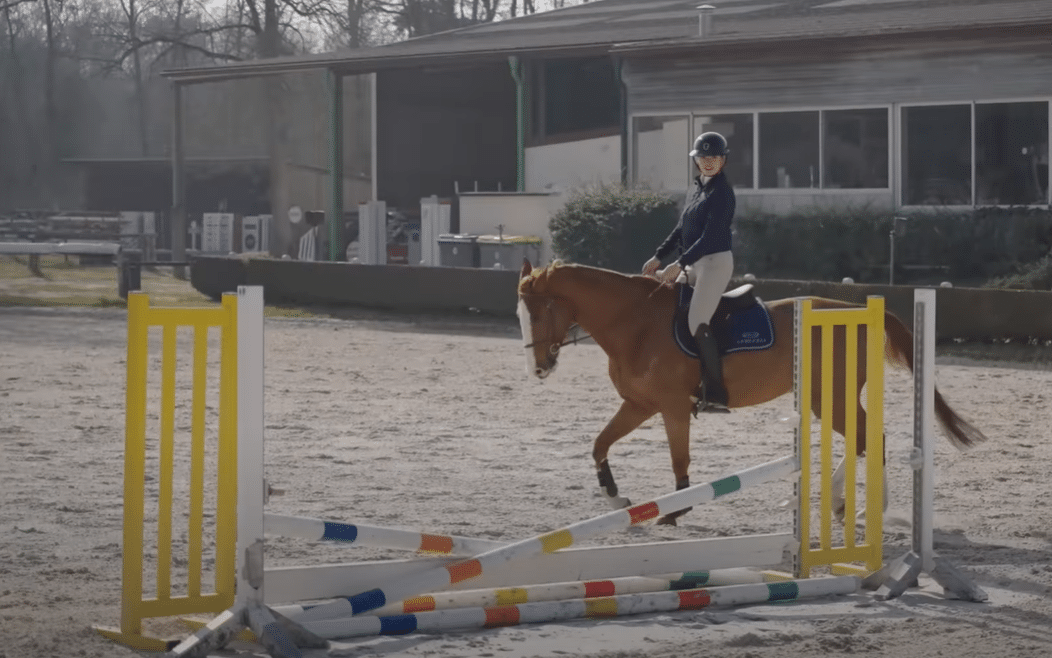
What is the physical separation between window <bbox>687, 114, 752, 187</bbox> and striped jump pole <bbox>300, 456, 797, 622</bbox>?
20.2 meters

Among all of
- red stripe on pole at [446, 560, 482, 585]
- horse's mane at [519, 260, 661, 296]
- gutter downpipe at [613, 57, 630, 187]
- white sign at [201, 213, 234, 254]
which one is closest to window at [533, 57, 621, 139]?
gutter downpipe at [613, 57, 630, 187]

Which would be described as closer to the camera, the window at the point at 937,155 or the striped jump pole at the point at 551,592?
the striped jump pole at the point at 551,592

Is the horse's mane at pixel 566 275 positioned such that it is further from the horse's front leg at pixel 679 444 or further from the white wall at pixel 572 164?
the white wall at pixel 572 164

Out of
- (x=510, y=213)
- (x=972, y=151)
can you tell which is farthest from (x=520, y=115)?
(x=972, y=151)

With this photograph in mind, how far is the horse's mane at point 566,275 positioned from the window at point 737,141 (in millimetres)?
18053

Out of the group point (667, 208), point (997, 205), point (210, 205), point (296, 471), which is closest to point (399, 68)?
point (667, 208)

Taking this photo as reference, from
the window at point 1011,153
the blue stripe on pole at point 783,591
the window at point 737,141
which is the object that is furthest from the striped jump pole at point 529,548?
the window at point 737,141

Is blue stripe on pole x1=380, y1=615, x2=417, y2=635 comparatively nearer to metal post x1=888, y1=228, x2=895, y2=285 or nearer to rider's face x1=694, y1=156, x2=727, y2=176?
rider's face x1=694, y1=156, x2=727, y2=176

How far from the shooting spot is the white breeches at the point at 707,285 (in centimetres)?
894

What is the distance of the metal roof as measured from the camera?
83.6ft

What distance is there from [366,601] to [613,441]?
3149 mm

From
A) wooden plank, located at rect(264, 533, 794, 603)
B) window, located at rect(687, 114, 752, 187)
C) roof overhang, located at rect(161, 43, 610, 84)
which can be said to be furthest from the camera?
roof overhang, located at rect(161, 43, 610, 84)

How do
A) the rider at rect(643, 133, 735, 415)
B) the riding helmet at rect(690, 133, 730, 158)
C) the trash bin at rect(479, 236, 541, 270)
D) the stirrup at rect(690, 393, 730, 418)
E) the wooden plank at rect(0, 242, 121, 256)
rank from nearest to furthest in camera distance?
the riding helmet at rect(690, 133, 730, 158) → the rider at rect(643, 133, 735, 415) → the stirrup at rect(690, 393, 730, 418) → the trash bin at rect(479, 236, 541, 270) → the wooden plank at rect(0, 242, 121, 256)

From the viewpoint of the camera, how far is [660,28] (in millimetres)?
32156
